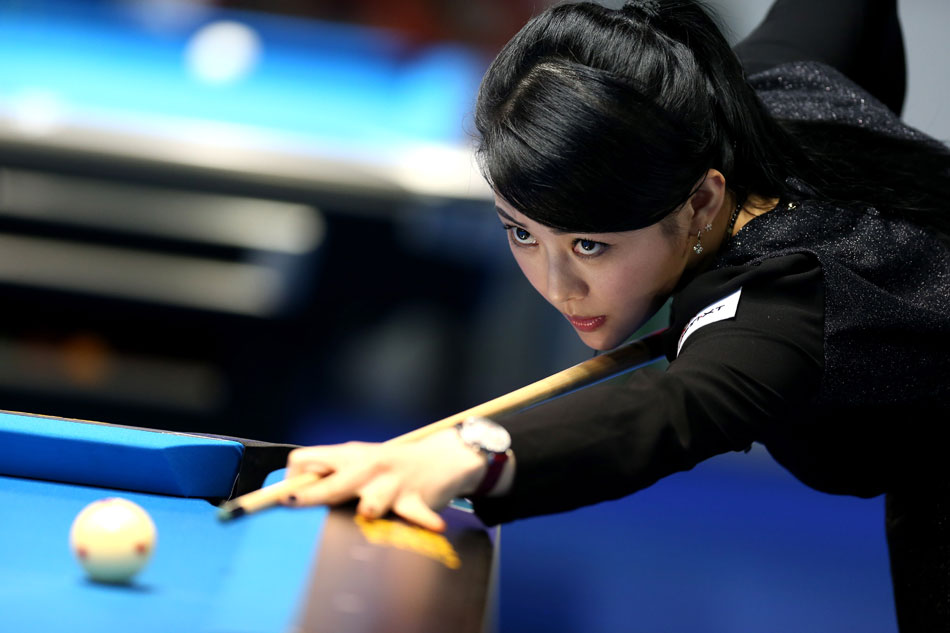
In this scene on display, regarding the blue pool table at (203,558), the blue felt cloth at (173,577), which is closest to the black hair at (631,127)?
the blue pool table at (203,558)

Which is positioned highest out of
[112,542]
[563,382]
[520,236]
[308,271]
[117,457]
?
[520,236]

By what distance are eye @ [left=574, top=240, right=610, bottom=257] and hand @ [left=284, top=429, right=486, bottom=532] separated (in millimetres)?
555

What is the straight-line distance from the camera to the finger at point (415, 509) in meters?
1.43

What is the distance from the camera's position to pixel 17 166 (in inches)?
192

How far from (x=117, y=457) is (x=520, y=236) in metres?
0.82

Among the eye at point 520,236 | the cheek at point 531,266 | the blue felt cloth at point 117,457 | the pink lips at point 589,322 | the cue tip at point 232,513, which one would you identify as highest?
the eye at point 520,236

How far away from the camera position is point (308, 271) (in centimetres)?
540

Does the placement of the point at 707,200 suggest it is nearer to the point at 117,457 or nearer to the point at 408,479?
the point at 408,479

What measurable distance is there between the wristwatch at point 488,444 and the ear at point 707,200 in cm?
66

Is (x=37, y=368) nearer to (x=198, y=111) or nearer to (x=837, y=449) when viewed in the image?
(x=198, y=111)

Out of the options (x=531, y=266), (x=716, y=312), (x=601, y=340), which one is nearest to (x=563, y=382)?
(x=601, y=340)

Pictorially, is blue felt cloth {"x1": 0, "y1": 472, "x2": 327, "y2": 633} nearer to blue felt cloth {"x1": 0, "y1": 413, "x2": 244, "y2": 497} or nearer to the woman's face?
blue felt cloth {"x1": 0, "y1": 413, "x2": 244, "y2": 497}

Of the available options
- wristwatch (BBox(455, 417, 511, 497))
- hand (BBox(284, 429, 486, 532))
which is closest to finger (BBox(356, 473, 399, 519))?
hand (BBox(284, 429, 486, 532))

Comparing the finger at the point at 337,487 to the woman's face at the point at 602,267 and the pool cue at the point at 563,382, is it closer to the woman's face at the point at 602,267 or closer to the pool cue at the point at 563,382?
the pool cue at the point at 563,382
